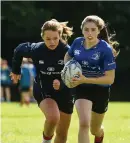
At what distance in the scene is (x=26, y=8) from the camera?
31.2 meters

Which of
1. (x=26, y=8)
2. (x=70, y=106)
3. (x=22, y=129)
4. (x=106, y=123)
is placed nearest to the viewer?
(x=70, y=106)

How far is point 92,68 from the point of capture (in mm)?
7195

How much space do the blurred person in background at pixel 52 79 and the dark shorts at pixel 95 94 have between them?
356 mm

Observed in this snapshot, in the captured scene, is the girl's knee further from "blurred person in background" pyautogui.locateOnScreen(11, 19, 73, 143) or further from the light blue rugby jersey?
the light blue rugby jersey

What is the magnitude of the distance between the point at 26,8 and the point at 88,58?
2433 cm

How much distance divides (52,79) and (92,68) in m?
0.70

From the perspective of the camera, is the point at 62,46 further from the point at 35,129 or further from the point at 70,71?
the point at 35,129

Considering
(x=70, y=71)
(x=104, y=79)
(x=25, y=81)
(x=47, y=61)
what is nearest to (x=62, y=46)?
(x=47, y=61)

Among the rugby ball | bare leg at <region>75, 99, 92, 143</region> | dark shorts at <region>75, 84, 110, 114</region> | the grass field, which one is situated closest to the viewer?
bare leg at <region>75, 99, 92, 143</region>

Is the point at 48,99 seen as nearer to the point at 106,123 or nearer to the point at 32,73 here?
the point at 106,123

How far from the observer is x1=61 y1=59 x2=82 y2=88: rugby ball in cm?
688

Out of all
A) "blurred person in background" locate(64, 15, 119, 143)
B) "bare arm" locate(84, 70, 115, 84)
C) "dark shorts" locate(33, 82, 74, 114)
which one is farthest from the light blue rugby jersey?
"dark shorts" locate(33, 82, 74, 114)

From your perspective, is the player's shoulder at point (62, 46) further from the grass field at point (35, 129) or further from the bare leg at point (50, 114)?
the grass field at point (35, 129)

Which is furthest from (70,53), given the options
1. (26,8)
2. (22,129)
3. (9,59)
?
(9,59)
